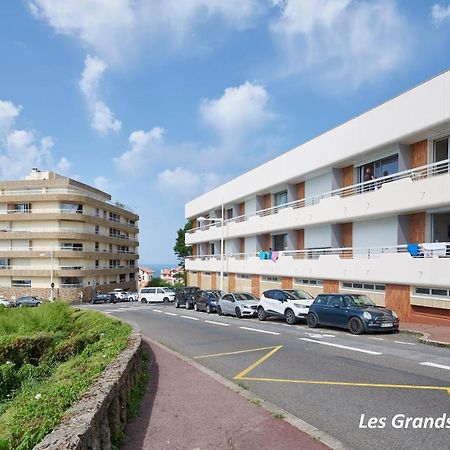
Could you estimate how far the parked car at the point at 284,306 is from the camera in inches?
813

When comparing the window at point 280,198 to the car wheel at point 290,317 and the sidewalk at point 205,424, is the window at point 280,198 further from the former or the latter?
the sidewalk at point 205,424

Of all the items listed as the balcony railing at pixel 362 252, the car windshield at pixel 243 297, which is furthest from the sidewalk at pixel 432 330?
the car windshield at pixel 243 297

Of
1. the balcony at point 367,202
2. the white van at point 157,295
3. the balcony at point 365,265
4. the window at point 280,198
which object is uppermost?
the window at point 280,198

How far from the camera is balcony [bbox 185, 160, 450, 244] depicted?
18.9m

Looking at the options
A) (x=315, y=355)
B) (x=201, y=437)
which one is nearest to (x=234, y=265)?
(x=315, y=355)

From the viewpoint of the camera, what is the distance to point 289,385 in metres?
8.66

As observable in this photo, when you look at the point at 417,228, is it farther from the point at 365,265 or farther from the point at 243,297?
the point at 243,297

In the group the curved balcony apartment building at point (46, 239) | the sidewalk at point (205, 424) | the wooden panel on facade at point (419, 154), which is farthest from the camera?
the curved balcony apartment building at point (46, 239)

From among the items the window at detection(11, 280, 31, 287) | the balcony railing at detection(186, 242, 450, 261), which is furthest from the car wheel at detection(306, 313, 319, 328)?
the window at detection(11, 280, 31, 287)

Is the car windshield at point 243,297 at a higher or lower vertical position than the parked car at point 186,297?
higher

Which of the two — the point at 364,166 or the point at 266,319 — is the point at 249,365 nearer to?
the point at 266,319

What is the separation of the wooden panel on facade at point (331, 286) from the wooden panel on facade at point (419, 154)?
7935 millimetres

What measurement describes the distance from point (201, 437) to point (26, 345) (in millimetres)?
11557

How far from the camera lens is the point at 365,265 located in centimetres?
2266
